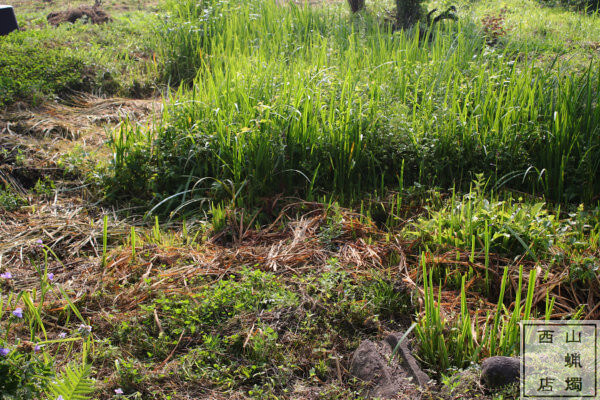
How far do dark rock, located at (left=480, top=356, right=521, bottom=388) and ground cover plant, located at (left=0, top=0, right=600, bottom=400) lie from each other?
2.2 inches

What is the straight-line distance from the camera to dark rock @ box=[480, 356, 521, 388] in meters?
1.70

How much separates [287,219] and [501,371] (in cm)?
160

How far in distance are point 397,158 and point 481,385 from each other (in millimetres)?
1865

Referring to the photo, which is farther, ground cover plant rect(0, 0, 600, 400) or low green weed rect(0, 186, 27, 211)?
low green weed rect(0, 186, 27, 211)

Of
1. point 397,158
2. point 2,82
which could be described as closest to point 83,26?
point 2,82

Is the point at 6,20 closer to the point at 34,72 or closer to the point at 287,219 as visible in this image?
the point at 34,72

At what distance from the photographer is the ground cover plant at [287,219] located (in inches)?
77.2

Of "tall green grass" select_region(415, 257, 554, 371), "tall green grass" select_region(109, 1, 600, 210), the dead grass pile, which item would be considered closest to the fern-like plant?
"tall green grass" select_region(415, 257, 554, 371)

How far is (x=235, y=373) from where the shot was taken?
193cm

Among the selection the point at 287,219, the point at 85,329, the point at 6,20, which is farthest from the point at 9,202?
the point at 6,20

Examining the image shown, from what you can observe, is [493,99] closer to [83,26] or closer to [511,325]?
[511,325]

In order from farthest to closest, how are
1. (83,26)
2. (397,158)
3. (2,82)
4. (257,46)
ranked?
(83,26)
(257,46)
(2,82)
(397,158)

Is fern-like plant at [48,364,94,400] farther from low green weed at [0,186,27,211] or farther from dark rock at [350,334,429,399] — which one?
low green weed at [0,186,27,211]

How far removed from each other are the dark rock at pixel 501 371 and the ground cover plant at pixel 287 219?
0.18ft
